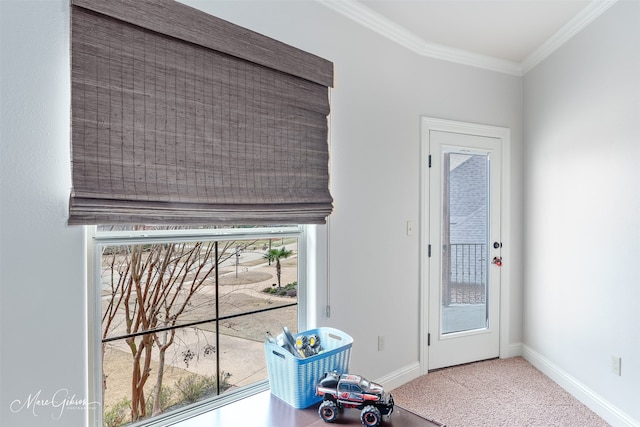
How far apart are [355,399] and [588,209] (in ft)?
6.92

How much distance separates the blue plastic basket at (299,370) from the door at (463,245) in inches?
57.6

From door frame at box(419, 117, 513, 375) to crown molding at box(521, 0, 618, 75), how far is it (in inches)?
22.8

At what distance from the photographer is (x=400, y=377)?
2668mm

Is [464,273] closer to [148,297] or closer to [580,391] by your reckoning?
[580,391]

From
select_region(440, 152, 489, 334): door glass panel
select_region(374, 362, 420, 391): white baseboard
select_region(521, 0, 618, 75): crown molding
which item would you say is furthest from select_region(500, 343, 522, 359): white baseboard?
select_region(521, 0, 618, 75): crown molding

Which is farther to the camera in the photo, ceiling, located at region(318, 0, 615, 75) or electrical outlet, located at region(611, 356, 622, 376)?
ceiling, located at region(318, 0, 615, 75)

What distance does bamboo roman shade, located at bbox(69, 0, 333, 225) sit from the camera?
1.34 meters

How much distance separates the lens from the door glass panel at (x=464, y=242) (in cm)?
296

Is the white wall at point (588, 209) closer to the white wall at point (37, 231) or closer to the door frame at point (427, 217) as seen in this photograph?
the door frame at point (427, 217)

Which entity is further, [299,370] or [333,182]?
[333,182]

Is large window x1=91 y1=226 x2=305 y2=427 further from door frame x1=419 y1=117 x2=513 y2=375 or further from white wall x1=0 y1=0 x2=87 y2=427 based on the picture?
door frame x1=419 y1=117 x2=513 y2=375

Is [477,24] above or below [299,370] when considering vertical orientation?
above

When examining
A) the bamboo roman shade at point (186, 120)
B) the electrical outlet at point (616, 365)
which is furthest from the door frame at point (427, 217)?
the bamboo roman shade at point (186, 120)

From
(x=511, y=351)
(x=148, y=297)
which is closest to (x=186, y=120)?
(x=148, y=297)
